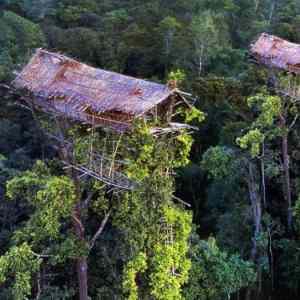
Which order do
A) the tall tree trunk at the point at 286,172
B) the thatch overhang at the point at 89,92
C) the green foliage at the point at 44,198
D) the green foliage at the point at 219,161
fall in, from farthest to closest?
the green foliage at the point at 219,161 → the tall tree trunk at the point at 286,172 → the green foliage at the point at 44,198 → the thatch overhang at the point at 89,92

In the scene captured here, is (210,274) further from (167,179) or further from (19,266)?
(19,266)

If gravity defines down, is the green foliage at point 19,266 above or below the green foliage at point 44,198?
below

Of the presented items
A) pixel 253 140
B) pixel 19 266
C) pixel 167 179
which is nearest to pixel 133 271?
pixel 167 179

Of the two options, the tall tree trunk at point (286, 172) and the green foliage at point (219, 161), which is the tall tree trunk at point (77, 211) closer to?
the green foliage at point (219, 161)

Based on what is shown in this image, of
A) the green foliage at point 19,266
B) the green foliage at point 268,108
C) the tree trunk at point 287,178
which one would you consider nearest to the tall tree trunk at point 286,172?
the tree trunk at point 287,178

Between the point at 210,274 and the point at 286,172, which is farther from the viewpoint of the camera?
the point at 286,172

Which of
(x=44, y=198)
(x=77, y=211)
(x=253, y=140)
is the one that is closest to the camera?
(x=44, y=198)

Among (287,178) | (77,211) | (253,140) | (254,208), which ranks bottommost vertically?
(254,208)
